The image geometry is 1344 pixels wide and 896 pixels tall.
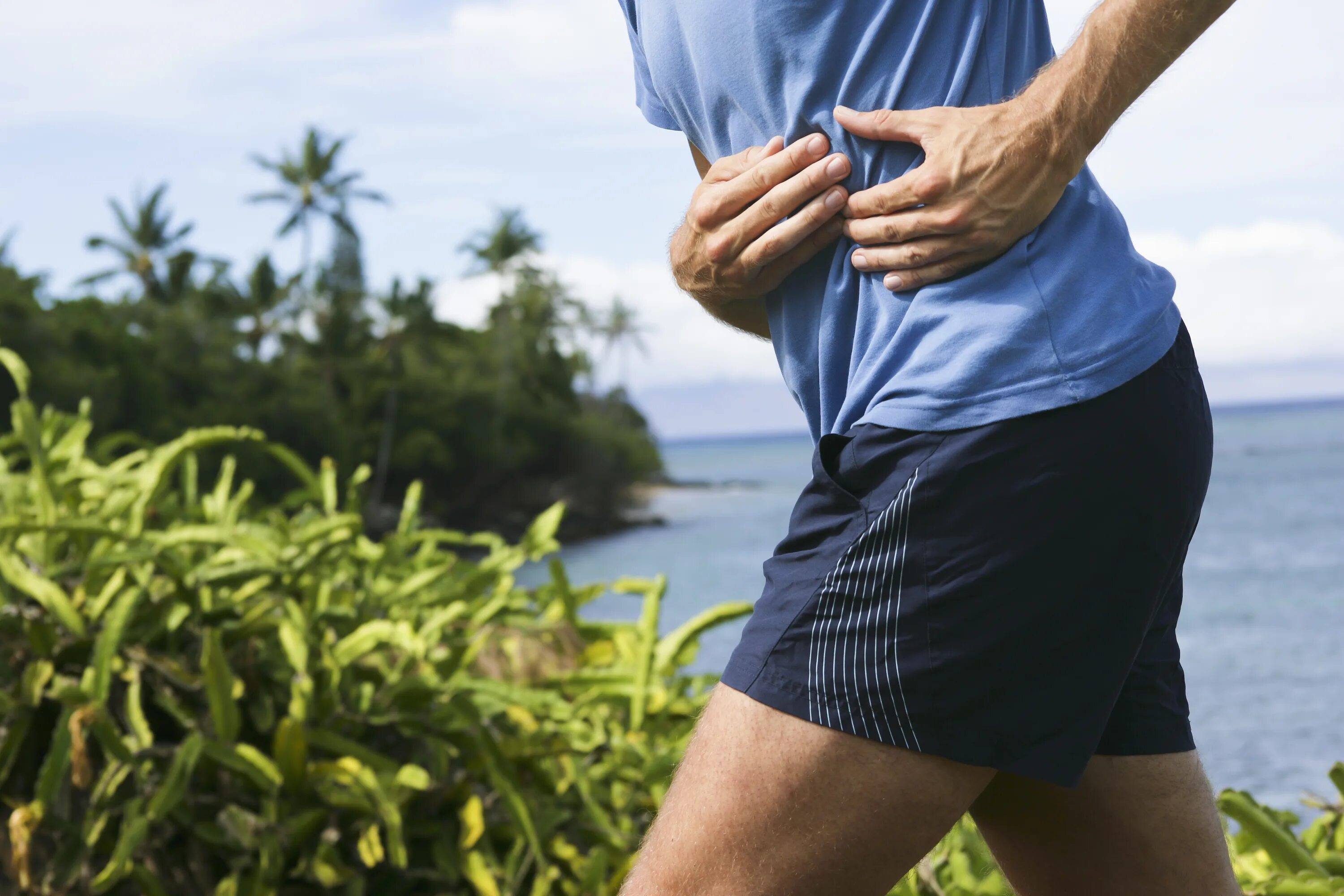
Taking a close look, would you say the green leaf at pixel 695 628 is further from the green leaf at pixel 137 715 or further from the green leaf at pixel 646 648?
the green leaf at pixel 137 715

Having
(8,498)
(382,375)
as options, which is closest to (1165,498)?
(8,498)

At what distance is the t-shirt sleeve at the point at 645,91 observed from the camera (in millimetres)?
1516

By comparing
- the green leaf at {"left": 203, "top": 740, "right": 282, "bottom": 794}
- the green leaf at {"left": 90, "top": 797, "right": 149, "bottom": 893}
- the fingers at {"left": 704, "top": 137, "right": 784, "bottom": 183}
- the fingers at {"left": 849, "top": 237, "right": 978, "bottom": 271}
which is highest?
the fingers at {"left": 704, "top": 137, "right": 784, "bottom": 183}

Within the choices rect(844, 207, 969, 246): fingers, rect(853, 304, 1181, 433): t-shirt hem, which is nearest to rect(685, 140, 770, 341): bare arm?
rect(844, 207, 969, 246): fingers

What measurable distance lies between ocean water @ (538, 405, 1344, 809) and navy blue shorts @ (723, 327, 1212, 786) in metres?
1.29

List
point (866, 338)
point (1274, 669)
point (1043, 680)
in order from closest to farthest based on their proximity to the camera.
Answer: point (1043, 680) → point (866, 338) → point (1274, 669)

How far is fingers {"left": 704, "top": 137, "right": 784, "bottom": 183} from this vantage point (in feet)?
4.14

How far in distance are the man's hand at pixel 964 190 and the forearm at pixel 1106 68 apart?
1cm

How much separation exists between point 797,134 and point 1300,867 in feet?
4.18

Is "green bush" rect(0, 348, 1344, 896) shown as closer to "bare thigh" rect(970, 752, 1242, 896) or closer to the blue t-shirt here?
"bare thigh" rect(970, 752, 1242, 896)

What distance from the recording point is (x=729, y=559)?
142 feet

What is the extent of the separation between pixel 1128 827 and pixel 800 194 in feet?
2.69

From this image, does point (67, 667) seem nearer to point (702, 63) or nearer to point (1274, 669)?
point (702, 63)

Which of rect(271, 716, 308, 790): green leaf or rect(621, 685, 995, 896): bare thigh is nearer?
rect(621, 685, 995, 896): bare thigh
